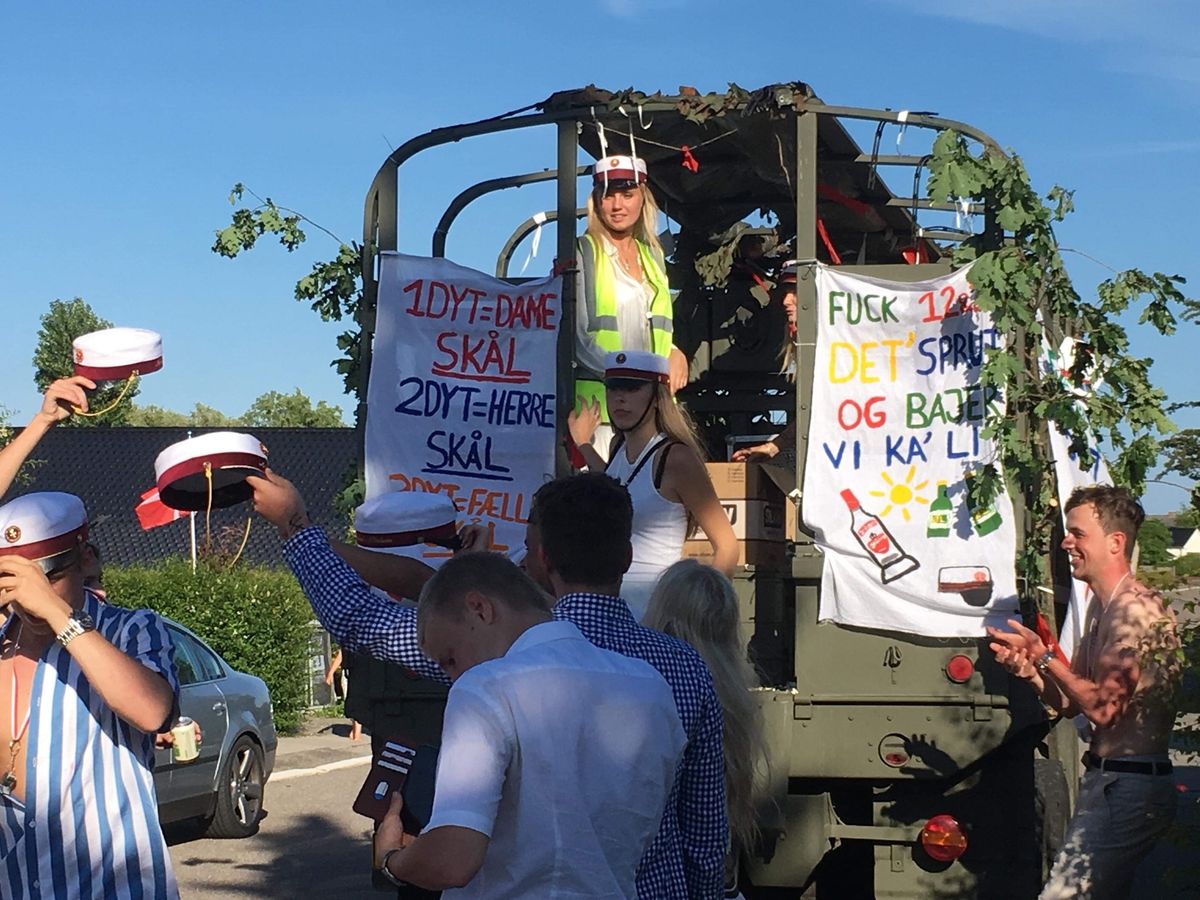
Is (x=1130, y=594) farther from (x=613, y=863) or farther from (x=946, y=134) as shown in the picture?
(x=613, y=863)

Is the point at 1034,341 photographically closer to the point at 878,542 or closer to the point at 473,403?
the point at 878,542

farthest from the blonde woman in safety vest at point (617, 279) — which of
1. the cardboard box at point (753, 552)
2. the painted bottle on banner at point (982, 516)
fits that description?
the painted bottle on banner at point (982, 516)

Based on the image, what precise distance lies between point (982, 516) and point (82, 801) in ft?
12.7

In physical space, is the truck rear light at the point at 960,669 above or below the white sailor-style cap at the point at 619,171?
below

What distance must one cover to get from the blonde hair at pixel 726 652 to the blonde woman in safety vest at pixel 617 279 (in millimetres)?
3041

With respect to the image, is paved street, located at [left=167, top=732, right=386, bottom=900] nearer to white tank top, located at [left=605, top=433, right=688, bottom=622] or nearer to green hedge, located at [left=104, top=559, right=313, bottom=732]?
green hedge, located at [left=104, top=559, right=313, bottom=732]

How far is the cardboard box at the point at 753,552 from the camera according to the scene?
22.6 feet

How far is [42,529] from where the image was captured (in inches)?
155

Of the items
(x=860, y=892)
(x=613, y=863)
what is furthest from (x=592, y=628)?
(x=860, y=892)

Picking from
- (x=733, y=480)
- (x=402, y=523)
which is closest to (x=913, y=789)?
(x=733, y=480)

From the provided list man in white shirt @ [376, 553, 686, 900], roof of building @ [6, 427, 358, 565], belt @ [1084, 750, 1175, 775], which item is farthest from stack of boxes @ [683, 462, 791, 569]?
roof of building @ [6, 427, 358, 565]

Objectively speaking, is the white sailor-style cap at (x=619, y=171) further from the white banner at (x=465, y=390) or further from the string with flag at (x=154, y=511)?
the string with flag at (x=154, y=511)

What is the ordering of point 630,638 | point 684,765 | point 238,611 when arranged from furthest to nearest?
point 238,611 < point 684,765 < point 630,638

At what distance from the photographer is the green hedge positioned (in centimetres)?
1992
